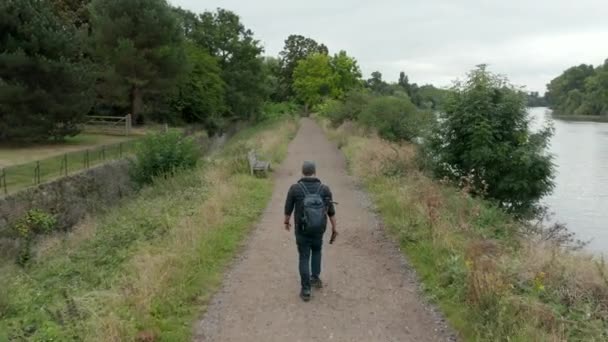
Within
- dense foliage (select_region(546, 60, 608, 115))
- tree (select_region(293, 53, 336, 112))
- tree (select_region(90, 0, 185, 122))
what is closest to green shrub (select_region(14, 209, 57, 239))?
tree (select_region(90, 0, 185, 122))

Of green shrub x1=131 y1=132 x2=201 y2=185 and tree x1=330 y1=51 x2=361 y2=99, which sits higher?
tree x1=330 y1=51 x2=361 y2=99

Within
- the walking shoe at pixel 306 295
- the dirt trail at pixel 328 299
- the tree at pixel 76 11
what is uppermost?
the tree at pixel 76 11

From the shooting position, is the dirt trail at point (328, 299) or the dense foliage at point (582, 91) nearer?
the dirt trail at point (328, 299)

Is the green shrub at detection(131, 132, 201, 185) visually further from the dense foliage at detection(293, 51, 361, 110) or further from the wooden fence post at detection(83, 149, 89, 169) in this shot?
the dense foliage at detection(293, 51, 361, 110)

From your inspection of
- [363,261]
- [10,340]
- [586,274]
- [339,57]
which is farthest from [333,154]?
[339,57]

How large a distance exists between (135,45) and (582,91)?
108814 mm

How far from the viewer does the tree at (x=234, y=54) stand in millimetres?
53844

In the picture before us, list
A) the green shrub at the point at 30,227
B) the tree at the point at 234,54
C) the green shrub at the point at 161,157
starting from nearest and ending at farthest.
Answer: the green shrub at the point at 30,227, the green shrub at the point at 161,157, the tree at the point at 234,54

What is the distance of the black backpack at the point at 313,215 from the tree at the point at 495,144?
30.7 feet

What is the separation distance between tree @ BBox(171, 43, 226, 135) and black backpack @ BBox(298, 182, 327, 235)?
41.1 m

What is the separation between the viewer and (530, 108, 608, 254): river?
17.8m

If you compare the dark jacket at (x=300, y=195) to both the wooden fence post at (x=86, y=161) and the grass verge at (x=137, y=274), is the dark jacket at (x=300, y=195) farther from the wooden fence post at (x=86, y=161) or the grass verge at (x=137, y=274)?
the wooden fence post at (x=86, y=161)

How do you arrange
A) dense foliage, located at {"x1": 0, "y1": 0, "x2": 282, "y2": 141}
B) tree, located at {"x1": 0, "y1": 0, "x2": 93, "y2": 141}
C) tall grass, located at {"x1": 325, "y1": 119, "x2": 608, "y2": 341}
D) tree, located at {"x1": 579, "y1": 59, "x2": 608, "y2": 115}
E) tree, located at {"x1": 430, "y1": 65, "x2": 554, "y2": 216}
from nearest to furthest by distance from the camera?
tall grass, located at {"x1": 325, "y1": 119, "x2": 608, "y2": 341} < tree, located at {"x1": 430, "y1": 65, "x2": 554, "y2": 216} < tree, located at {"x1": 0, "y1": 0, "x2": 93, "y2": 141} < dense foliage, located at {"x1": 0, "y1": 0, "x2": 282, "y2": 141} < tree, located at {"x1": 579, "y1": 59, "x2": 608, "y2": 115}

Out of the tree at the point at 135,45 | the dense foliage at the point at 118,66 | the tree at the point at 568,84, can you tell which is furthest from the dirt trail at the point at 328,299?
the tree at the point at 568,84
